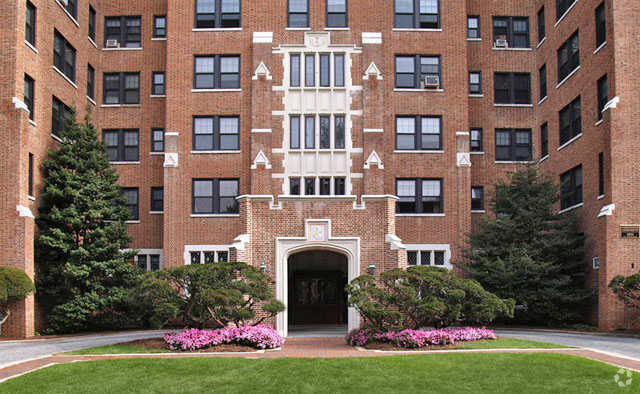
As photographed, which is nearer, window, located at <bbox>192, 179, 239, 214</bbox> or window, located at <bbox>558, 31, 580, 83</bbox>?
window, located at <bbox>558, 31, 580, 83</bbox>

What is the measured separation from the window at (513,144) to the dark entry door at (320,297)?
1033cm

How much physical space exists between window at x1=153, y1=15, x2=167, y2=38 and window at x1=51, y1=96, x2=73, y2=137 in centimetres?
694

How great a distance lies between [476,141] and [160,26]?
17.4m

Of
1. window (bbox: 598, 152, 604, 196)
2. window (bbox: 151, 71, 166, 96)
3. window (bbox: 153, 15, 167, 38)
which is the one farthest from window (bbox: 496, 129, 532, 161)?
window (bbox: 153, 15, 167, 38)

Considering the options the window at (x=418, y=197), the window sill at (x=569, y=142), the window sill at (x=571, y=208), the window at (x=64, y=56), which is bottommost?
the window sill at (x=571, y=208)

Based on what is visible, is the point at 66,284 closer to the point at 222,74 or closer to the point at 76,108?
the point at 76,108

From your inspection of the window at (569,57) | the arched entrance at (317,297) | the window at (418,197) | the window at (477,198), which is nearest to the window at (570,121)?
the window at (569,57)

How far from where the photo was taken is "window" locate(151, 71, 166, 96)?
34281mm

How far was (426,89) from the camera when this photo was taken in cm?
3200

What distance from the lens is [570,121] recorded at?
29.7 meters

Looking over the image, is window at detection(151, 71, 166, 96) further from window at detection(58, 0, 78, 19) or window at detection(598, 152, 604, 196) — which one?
window at detection(598, 152, 604, 196)

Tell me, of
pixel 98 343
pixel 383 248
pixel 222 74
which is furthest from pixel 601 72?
pixel 98 343

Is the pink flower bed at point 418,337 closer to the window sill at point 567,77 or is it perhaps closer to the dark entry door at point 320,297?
the dark entry door at point 320,297

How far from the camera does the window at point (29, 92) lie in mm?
26578
